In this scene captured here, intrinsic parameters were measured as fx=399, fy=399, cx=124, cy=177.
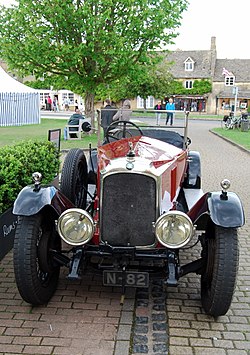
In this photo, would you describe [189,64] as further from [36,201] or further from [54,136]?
[36,201]

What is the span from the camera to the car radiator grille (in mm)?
3441

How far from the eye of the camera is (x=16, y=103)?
23.7 m

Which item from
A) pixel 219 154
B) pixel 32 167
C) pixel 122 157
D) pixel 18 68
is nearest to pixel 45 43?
pixel 18 68

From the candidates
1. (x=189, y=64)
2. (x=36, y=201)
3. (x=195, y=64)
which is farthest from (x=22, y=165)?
(x=195, y=64)

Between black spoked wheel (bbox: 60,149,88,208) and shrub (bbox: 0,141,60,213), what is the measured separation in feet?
1.92

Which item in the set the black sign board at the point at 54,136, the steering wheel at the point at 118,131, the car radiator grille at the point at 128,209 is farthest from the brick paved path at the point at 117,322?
the black sign board at the point at 54,136

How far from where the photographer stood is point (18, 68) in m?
17.6

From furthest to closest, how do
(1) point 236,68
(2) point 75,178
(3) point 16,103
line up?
1. (1) point 236,68
2. (3) point 16,103
3. (2) point 75,178

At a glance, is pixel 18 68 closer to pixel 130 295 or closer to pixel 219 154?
pixel 219 154

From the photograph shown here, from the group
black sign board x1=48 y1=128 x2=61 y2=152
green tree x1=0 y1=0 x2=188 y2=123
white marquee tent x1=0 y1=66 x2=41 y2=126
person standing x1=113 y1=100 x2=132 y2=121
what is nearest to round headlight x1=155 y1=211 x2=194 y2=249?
person standing x1=113 y1=100 x2=132 y2=121

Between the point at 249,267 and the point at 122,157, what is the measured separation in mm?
2063

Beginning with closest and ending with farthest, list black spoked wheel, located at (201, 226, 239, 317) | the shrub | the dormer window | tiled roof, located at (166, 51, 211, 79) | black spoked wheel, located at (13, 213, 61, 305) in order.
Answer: black spoked wheel, located at (201, 226, 239, 317)
black spoked wheel, located at (13, 213, 61, 305)
the shrub
tiled roof, located at (166, 51, 211, 79)
the dormer window

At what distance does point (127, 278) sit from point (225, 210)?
1.02 metres

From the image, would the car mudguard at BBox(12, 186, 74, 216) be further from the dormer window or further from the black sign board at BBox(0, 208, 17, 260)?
the dormer window
